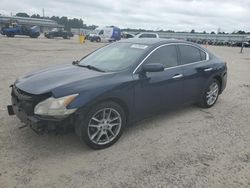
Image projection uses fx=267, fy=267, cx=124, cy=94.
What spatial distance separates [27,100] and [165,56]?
2.51m

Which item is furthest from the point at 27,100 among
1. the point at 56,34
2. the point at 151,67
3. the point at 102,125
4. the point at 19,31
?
the point at 56,34

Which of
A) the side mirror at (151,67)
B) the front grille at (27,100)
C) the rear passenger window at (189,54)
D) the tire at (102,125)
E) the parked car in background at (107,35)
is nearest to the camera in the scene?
the front grille at (27,100)

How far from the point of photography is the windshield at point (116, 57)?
14.3 feet

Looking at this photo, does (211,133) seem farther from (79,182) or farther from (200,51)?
(79,182)

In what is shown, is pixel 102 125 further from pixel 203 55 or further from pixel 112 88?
pixel 203 55

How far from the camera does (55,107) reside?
3439 millimetres

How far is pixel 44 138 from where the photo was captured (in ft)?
13.5

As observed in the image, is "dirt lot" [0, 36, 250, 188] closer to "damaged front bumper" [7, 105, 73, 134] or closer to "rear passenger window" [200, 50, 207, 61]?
"damaged front bumper" [7, 105, 73, 134]

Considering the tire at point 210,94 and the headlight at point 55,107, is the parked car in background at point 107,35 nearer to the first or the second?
the tire at point 210,94

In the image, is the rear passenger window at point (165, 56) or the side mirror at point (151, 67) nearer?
the side mirror at point (151, 67)

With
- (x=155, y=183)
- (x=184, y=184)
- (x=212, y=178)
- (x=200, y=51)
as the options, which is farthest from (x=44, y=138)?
(x=200, y=51)

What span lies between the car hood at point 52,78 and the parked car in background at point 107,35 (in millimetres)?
34304

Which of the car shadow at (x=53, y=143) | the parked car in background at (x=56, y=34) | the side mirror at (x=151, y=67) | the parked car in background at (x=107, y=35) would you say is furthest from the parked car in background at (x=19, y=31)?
the side mirror at (x=151, y=67)

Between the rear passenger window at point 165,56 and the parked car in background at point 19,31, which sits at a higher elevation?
the parked car in background at point 19,31
